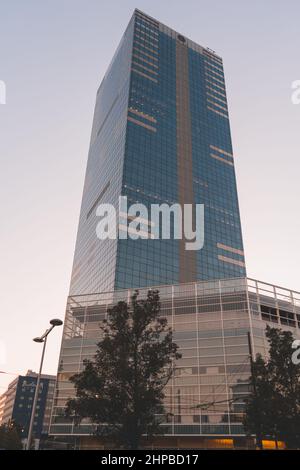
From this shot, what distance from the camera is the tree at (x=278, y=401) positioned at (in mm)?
29062

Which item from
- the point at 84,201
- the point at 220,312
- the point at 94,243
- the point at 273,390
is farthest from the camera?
the point at 84,201

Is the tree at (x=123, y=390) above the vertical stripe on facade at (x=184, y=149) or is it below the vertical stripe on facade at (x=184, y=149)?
below

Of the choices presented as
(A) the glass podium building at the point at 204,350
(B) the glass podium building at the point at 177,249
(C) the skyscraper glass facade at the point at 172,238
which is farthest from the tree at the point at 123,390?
(C) the skyscraper glass facade at the point at 172,238

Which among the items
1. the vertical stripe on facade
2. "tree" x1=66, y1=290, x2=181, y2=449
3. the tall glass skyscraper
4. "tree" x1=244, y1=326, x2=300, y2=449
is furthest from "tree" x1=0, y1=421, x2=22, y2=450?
"tree" x1=244, y1=326, x2=300, y2=449

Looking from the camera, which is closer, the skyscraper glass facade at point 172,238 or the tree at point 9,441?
the skyscraper glass facade at point 172,238

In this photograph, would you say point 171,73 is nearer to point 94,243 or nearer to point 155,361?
point 94,243

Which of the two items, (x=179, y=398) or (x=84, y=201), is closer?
(x=179, y=398)

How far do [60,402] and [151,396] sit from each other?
27242mm

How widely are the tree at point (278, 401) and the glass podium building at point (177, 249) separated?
330 inches

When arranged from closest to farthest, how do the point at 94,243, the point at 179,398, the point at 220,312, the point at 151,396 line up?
1. the point at 151,396
2. the point at 179,398
3. the point at 220,312
4. the point at 94,243

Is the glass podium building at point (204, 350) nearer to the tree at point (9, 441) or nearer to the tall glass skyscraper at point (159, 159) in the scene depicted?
the tree at point (9, 441)
